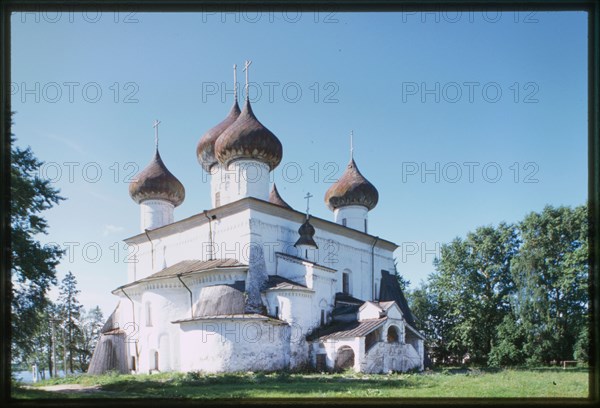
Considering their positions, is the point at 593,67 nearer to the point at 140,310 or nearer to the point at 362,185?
the point at 140,310

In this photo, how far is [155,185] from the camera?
30.7 metres

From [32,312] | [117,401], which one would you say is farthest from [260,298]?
[117,401]

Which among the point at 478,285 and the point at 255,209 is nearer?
the point at 255,209

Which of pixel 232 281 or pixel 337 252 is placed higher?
pixel 337 252

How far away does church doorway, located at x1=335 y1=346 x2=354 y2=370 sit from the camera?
23456 mm

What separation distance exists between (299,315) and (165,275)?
22.4 ft

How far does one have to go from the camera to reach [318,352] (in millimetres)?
23797

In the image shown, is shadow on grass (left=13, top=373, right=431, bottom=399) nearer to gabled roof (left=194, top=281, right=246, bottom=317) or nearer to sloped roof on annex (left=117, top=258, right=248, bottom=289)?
gabled roof (left=194, top=281, right=246, bottom=317)

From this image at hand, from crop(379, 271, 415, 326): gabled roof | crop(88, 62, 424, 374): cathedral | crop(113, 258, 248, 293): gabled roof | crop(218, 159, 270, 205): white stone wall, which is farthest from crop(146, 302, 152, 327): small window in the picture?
→ crop(379, 271, 415, 326): gabled roof

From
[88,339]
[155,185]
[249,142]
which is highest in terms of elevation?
[249,142]

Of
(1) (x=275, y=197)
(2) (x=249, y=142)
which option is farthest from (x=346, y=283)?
(2) (x=249, y=142)

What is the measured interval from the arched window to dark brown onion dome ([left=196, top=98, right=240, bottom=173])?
13631mm

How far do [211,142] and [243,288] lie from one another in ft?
36.1

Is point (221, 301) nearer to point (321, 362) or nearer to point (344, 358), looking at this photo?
point (321, 362)
